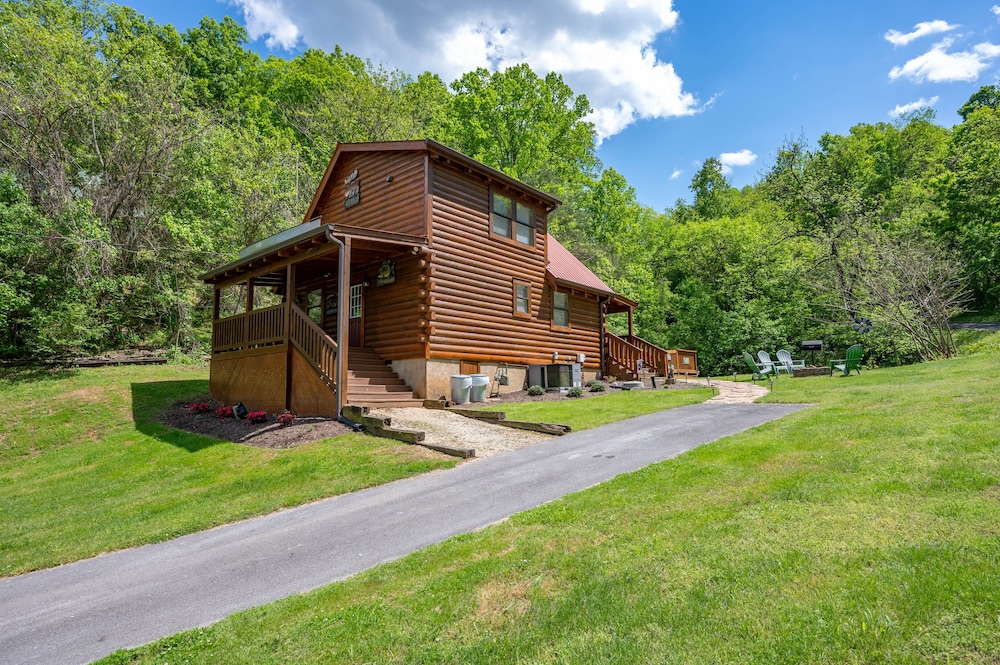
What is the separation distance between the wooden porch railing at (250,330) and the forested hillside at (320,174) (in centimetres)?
557

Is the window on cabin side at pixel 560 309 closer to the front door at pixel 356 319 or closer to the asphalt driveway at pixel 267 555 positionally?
the front door at pixel 356 319

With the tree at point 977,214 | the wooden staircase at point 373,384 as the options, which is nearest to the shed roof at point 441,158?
the wooden staircase at point 373,384

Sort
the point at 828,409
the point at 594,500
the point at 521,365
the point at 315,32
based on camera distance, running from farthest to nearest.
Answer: the point at 315,32, the point at 521,365, the point at 828,409, the point at 594,500

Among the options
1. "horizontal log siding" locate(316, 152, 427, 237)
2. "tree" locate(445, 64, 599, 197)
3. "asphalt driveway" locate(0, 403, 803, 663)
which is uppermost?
"tree" locate(445, 64, 599, 197)

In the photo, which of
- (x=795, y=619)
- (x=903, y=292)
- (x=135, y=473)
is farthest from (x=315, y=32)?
(x=795, y=619)

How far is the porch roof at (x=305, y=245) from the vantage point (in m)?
12.0

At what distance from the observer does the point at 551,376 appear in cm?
1672

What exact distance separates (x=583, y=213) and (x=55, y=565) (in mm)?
34176

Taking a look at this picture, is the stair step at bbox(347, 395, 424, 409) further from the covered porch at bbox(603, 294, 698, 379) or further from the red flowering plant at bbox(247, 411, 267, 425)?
the covered porch at bbox(603, 294, 698, 379)

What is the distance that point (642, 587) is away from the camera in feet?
10.7

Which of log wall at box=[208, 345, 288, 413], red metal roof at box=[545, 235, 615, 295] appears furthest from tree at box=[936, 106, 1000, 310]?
log wall at box=[208, 345, 288, 413]

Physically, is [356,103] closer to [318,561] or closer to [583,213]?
[583,213]

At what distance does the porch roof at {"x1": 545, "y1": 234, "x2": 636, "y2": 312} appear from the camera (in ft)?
61.6

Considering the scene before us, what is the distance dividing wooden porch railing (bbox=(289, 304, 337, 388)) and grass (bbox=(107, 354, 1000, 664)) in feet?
25.7
